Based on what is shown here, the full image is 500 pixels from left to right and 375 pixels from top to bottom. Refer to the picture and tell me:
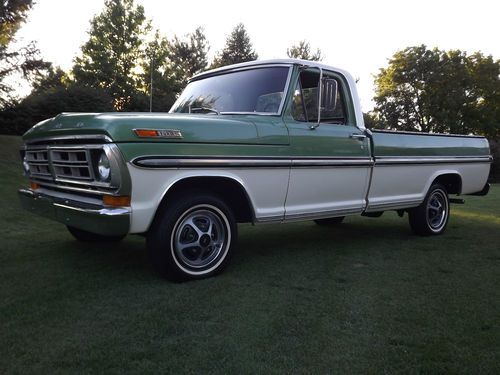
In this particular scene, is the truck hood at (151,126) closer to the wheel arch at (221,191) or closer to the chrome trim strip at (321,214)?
the wheel arch at (221,191)

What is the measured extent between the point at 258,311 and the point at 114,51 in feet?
123

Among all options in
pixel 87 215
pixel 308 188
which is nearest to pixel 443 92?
pixel 308 188

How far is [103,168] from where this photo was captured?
133 inches

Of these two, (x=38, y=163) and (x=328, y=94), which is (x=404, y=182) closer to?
(x=328, y=94)

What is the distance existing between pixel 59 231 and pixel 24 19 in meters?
11.9

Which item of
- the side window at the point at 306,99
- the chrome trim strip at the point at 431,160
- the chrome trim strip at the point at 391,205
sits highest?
the side window at the point at 306,99

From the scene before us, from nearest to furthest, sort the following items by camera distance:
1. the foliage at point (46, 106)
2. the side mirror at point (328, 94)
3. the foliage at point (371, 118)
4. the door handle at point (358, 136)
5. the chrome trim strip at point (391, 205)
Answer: the side mirror at point (328, 94), the door handle at point (358, 136), the chrome trim strip at point (391, 205), the foliage at point (46, 106), the foliage at point (371, 118)

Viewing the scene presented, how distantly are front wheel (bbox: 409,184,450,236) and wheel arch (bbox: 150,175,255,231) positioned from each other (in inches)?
115

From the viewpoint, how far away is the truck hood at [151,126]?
328cm

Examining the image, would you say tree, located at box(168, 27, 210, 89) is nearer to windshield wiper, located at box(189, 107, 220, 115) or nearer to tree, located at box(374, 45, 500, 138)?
tree, located at box(374, 45, 500, 138)

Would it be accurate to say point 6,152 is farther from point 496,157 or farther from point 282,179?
point 496,157

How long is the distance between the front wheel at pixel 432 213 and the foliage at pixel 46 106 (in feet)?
51.3

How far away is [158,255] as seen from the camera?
11.7 feet

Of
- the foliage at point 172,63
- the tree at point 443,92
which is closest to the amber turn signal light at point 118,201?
the foliage at point 172,63
